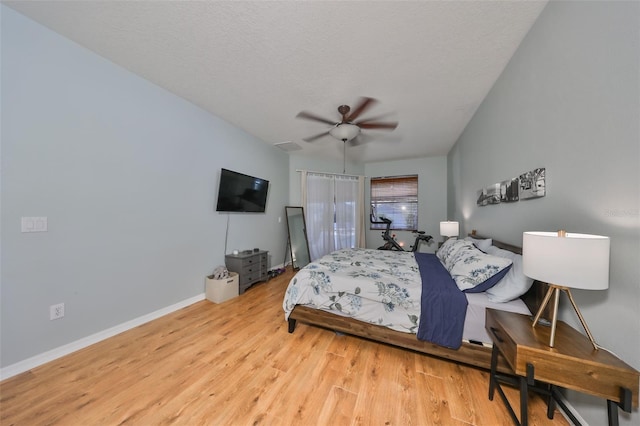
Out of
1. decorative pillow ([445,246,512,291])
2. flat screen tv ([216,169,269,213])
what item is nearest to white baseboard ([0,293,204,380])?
flat screen tv ([216,169,269,213])

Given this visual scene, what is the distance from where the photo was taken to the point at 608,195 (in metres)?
1.08

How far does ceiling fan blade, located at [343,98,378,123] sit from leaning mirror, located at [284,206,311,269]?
8.31 feet

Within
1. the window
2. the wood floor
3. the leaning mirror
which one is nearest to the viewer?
the wood floor

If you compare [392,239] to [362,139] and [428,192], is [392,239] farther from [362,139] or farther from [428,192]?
[362,139]

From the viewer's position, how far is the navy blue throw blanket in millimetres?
1634

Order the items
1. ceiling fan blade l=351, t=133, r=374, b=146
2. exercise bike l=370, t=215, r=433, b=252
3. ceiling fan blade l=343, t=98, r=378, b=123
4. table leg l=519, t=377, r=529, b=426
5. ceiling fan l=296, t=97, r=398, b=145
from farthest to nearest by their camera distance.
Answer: exercise bike l=370, t=215, r=433, b=252, ceiling fan blade l=351, t=133, r=374, b=146, ceiling fan l=296, t=97, r=398, b=145, ceiling fan blade l=343, t=98, r=378, b=123, table leg l=519, t=377, r=529, b=426

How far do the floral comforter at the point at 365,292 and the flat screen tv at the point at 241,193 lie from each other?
5.80 ft

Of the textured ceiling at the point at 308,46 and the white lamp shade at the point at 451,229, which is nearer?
the textured ceiling at the point at 308,46

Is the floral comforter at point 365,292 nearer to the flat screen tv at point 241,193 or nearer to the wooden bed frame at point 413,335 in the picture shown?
the wooden bed frame at point 413,335

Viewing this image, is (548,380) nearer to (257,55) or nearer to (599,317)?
(599,317)

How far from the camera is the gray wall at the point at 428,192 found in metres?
5.01

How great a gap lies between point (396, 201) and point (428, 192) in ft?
2.47

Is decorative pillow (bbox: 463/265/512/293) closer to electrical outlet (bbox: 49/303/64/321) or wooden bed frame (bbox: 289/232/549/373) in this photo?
wooden bed frame (bbox: 289/232/549/373)

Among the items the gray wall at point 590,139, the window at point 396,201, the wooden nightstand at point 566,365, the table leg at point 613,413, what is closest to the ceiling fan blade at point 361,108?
the gray wall at point 590,139
